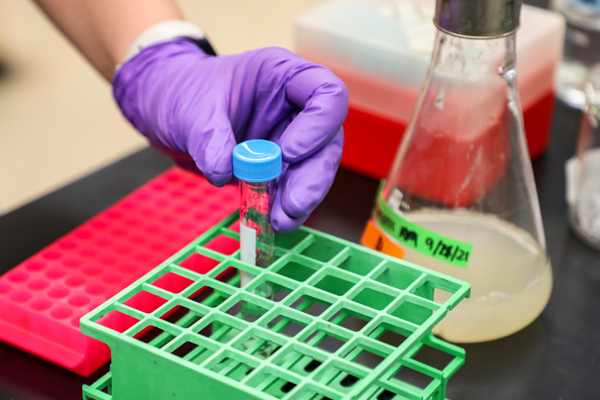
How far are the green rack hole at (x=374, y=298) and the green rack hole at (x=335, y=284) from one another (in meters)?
0.02

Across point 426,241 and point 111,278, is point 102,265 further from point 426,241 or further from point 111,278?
point 426,241

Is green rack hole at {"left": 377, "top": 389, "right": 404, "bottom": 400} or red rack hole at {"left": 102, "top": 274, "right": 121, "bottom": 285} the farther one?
red rack hole at {"left": 102, "top": 274, "right": 121, "bottom": 285}

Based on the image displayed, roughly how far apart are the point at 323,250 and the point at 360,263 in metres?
0.05

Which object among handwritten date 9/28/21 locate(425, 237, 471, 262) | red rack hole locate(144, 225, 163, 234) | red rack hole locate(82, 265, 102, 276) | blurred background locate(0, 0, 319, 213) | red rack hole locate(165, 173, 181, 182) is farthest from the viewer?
blurred background locate(0, 0, 319, 213)

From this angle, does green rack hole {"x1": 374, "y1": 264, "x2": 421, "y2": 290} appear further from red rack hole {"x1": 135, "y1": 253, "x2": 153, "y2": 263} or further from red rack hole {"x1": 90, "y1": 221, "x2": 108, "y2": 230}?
red rack hole {"x1": 90, "y1": 221, "x2": 108, "y2": 230}

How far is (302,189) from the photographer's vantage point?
0.71m

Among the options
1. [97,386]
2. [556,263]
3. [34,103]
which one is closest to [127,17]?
[97,386]

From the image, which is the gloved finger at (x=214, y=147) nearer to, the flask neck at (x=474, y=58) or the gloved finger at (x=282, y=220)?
the gloved finger at (x=282, y=220)

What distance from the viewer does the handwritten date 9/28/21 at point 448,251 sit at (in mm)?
784

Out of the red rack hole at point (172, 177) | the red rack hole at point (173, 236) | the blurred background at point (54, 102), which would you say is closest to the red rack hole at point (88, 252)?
the red rack hole at point (173, 236)

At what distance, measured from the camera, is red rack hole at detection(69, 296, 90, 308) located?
32.4 inches

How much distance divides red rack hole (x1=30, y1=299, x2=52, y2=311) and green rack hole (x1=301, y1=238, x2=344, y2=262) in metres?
0.31

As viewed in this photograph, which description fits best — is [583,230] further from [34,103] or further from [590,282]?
[34,103]

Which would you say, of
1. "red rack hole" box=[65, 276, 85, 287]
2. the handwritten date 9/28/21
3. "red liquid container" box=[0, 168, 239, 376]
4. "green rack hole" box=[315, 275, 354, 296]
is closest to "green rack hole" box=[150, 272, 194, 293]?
"red liquid container" box=[0, 168, 239, 376]
